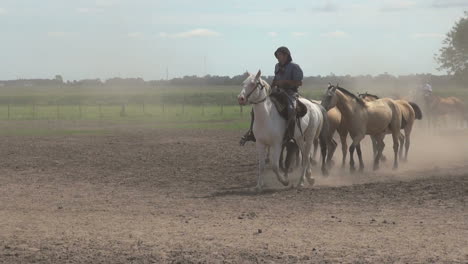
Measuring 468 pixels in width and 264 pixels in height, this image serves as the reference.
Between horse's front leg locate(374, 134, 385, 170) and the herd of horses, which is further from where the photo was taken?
horse's front leg locate(374, 134, 385, 170)

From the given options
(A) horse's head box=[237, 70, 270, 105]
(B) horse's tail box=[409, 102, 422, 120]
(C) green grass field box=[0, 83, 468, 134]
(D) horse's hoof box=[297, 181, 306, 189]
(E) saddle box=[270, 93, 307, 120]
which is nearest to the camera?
(A) horse's head box=[237, 70, 270, 105]

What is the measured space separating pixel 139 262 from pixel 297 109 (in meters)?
6.53

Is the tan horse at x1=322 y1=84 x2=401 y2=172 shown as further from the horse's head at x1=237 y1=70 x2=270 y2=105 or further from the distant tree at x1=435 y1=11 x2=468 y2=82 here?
the distant tree at x1=435 y1=11 x2=468 y2=82

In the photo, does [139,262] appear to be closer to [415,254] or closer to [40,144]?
[415,254]

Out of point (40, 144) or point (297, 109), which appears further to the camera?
point (40, 144)

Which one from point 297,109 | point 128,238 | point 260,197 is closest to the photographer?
point 128,238

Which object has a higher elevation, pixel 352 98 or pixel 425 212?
pixel 352 98

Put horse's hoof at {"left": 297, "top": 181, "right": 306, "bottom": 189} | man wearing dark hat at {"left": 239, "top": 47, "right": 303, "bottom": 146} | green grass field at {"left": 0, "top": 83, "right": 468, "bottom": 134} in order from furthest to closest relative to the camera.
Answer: green grass field at {"left": 0, "top": 83, "right": 468, "bottom": 134}, man wearing dark hat at {"left": 239, "top": 47, "right": 303, "bottom": 146}, horse's hoof at {"left": 297, "top": 181, "right": 306, "bottom": 189}

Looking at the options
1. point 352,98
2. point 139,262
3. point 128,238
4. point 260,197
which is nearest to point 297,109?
point 260,197

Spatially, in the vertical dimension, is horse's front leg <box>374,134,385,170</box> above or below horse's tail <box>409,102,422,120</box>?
below

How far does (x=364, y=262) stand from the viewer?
25.3 feet

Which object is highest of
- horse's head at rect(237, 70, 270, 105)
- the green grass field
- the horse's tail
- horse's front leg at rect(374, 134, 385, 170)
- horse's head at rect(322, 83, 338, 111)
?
horse's head at rect(237, 70, 270, 105)

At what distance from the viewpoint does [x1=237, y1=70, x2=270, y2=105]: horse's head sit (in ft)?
41.6

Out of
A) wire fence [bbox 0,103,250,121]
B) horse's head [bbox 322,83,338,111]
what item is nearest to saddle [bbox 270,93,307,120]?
horse's head [bbox 322,83,338,111]
